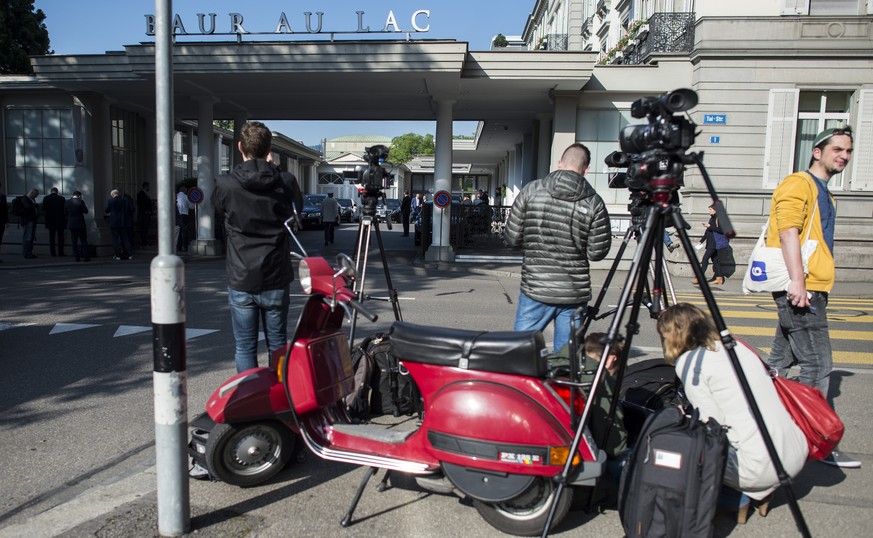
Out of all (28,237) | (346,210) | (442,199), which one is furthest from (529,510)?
(346,210)

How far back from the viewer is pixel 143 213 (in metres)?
18.6

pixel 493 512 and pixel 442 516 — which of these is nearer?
pixel 493 512

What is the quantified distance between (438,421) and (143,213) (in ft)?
58.7

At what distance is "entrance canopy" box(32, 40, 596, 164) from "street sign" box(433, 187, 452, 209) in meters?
2.46

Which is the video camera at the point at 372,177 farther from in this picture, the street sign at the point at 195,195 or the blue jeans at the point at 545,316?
the street sign at the point at 195,195

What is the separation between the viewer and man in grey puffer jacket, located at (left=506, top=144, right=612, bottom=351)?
412cm

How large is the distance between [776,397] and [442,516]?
1.80m

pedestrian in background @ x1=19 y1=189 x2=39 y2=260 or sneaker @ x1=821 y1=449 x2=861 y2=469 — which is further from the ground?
pedestrian in background @ x1=19 y1=189 x2=39 y2=260

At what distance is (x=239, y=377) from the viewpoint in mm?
3643

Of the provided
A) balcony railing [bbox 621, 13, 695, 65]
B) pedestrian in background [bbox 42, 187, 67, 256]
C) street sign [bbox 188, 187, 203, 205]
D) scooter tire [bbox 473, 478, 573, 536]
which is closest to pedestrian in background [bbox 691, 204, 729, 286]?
balcony railing [bbox 621, 13, 695, 65]

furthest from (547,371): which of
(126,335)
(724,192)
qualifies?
(724,192)

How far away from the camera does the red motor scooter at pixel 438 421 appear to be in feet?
9.48

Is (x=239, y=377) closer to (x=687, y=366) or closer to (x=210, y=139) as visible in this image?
(x=687, y=366)

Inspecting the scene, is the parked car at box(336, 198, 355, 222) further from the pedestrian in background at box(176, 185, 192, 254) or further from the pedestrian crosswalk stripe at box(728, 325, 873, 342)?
the pedestrian crosswalk stripe at box(728, 325, 873, 342)
